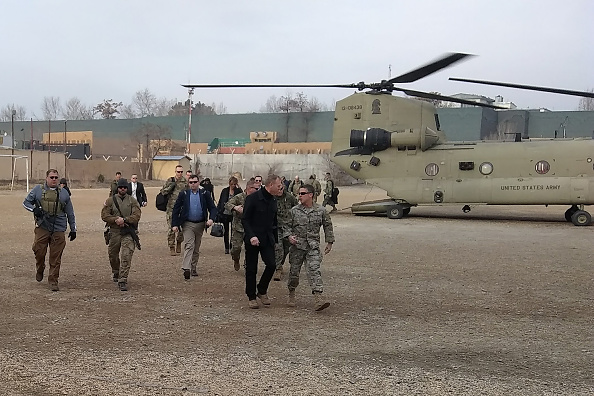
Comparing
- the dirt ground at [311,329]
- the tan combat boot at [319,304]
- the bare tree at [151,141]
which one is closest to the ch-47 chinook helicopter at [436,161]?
the dirt ground at [311,329]

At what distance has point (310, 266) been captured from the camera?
750cm

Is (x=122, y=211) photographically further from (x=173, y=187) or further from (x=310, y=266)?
(x=173, y=187)

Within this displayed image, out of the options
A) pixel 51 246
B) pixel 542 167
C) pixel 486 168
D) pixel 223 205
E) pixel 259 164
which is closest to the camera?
pixel 51 246

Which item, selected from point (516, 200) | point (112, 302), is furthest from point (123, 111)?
point (112, 302)

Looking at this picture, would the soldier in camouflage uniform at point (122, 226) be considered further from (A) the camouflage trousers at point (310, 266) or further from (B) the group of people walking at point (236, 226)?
(A) the camouflage trousers at point (310, 266)

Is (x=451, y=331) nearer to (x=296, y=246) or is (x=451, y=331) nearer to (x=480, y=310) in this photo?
(x=480, y=310)

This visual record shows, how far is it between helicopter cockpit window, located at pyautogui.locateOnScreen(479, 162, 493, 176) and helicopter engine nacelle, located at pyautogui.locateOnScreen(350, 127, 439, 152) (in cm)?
191

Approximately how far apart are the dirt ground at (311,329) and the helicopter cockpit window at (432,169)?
893 centimetres

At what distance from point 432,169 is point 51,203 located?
49.4 feet

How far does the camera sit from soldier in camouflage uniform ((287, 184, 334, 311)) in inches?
295

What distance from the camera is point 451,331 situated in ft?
21.8

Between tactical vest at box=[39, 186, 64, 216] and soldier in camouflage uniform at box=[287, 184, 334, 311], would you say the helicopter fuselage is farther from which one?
tactical vest at box=[39, 186, 64, 216]

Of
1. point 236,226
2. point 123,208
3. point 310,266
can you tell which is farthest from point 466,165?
point 123,208

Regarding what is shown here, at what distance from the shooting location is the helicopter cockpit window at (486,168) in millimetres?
20516
